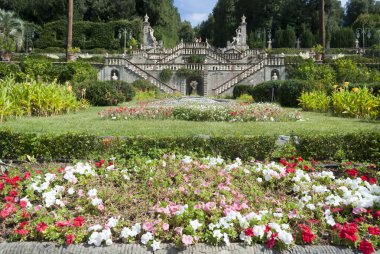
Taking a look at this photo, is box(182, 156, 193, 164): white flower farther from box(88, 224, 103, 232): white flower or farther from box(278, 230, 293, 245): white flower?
box(278, 230, 293, 245): white flower

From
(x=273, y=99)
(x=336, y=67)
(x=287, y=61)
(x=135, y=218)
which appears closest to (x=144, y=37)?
(x=287, y=61)

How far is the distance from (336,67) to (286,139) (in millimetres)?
21820

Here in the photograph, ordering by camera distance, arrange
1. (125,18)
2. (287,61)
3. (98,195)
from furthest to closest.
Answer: (125,18), (287,61), (98,195)

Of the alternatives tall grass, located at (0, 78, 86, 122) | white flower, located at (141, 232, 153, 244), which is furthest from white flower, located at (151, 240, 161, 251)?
tall grass, located at (0, 78, 86, 122)

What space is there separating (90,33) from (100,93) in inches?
1379

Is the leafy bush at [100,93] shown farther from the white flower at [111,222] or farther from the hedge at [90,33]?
the hedge at [90,33]

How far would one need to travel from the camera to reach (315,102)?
16.4 metres

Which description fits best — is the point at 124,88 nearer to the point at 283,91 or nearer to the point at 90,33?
the point at 283,91

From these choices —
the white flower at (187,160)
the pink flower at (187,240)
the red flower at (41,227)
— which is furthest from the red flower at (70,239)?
the white flower at (187,160)

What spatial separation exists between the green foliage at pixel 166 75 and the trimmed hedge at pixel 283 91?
11.5m

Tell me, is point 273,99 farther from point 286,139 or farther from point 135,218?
point 135,218

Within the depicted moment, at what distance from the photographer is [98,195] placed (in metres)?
4.70

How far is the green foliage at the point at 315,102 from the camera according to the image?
16.0m

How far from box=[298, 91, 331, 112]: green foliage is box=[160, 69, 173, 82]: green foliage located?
15.9 meters
